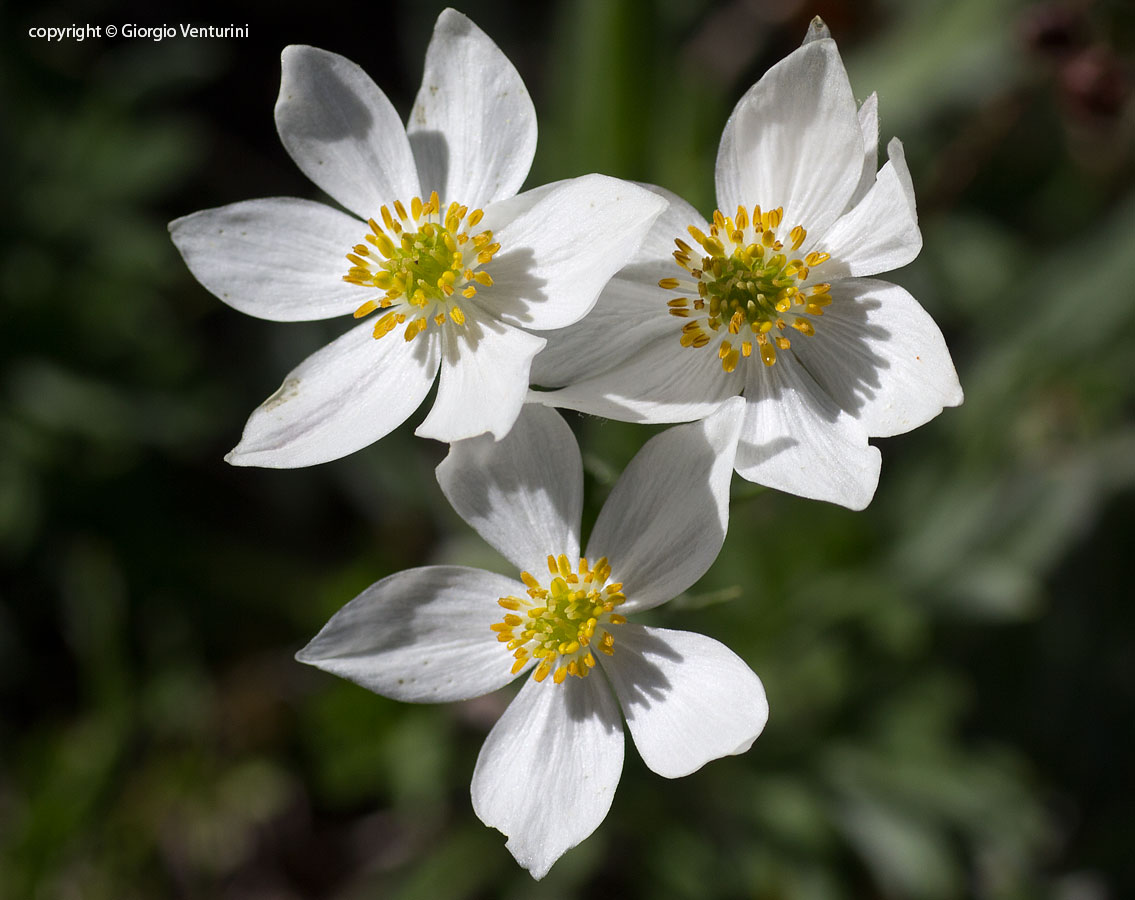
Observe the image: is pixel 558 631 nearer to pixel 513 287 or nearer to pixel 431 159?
pixel 513 287

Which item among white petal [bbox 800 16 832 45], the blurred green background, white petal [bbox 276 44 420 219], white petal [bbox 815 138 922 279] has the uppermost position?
white petal [bbox 800 16 832 45]

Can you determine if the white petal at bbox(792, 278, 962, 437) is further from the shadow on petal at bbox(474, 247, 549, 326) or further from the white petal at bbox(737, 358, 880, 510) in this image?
the shadow on petal at bbox(474, 247, 549, 326)

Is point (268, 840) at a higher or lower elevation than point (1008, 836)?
lower

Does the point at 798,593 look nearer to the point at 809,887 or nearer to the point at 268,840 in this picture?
the point at 809,887

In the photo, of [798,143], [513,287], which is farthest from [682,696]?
[798,143]

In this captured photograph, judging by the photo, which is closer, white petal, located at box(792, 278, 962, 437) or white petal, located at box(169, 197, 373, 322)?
white petal, located at box(792, 278, 962, 437)

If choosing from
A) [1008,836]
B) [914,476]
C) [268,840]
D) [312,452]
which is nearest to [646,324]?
[312,452]

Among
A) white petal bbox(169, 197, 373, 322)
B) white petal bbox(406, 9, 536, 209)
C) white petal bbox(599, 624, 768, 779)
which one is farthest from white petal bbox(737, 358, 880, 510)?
white petal bbox(169, 197, 373, 322)
